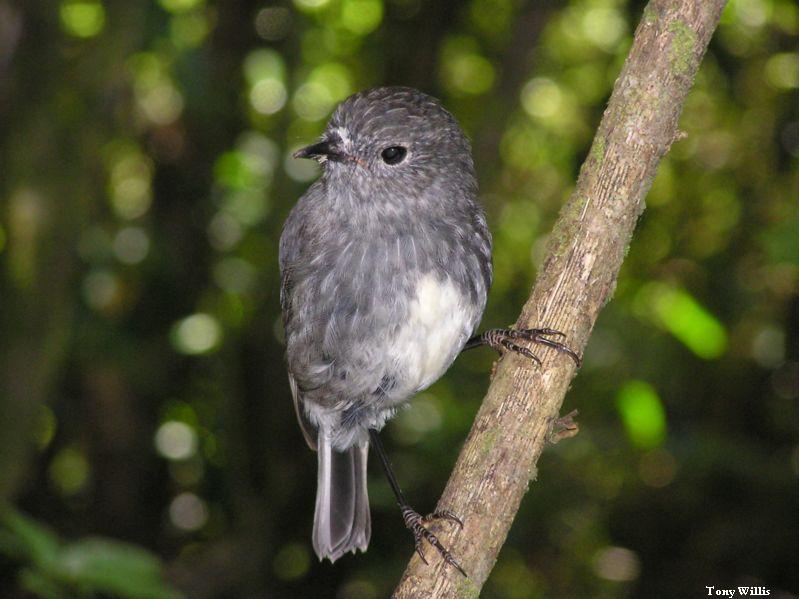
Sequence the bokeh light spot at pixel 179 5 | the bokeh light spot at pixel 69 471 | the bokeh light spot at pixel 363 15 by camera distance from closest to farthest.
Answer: the bokeh light spot at pixel 179 5 < the bokeh light spot at pixel 69 471 < the bokeh light spot at pixel 363 15

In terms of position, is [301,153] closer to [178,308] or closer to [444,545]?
[444,545]

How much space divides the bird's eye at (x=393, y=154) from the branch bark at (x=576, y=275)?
0.65m

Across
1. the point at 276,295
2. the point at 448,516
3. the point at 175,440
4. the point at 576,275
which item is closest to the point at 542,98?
the point at 276,295

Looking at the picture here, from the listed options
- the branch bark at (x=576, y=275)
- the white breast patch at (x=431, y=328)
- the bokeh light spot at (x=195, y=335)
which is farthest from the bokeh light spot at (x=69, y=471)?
the branch bark at (x=576, y=275)

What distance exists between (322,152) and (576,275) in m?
0.86

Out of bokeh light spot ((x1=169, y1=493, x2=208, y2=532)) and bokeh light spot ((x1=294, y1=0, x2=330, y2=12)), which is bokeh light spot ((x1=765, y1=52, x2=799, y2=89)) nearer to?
bokeh light spot ((x1=294, y1=0, x2=330, y2=12))

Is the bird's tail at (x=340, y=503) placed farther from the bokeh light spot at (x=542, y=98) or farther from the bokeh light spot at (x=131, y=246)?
the bokeh light spot at (x=542, y=98)

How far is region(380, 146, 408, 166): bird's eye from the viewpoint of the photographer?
294cm

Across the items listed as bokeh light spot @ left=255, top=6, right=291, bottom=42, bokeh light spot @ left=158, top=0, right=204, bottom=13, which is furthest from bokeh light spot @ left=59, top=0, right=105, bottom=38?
bokeh light spot @ left=255, top=6, right=291, bottom=42

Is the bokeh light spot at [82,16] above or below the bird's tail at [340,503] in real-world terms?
above

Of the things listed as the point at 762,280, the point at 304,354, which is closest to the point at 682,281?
the point at 762,280

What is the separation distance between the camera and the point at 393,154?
2.95 metres

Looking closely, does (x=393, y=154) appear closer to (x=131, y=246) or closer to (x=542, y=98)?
(x=131, y=246)

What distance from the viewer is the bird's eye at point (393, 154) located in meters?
2.94
